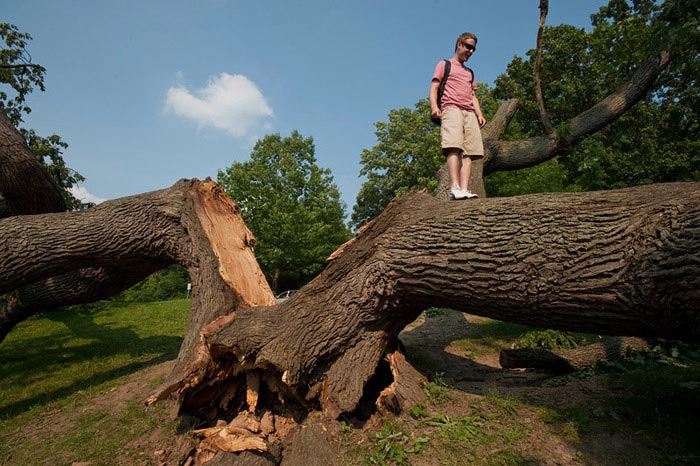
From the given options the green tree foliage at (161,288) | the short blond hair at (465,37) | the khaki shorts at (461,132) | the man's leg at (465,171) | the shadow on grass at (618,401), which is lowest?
the green tree foliage at (161,288)

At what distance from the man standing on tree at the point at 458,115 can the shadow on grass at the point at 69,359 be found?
5.75 meters

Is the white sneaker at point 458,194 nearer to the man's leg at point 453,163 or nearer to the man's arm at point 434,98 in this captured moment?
the man's leg at point 453,163

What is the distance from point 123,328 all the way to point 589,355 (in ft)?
33.6

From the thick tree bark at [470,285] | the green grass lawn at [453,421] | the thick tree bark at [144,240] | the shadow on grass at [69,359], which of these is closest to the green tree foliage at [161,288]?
the shadow on grass at [69,359]

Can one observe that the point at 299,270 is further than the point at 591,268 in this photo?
Yes

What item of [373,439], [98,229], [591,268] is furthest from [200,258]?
[591,268]

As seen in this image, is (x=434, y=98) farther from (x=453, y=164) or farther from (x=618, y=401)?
(x=618, y=401)

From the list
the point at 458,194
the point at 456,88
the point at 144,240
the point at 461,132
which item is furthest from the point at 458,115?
the point at 144,240

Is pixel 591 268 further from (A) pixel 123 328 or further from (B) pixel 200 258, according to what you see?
(A) pixel 123 328

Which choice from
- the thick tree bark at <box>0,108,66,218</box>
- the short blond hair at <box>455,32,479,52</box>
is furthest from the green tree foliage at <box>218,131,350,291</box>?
the short blond hair at <box>455,32,479,52</box>

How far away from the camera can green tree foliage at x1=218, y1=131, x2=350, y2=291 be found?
78.8 feet

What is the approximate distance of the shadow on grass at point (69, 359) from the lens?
201 inches

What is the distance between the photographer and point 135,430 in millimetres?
3652

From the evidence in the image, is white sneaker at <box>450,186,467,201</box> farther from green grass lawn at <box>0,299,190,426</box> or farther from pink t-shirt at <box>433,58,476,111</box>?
green grass lawn at <box>0,299,190,426</box>
